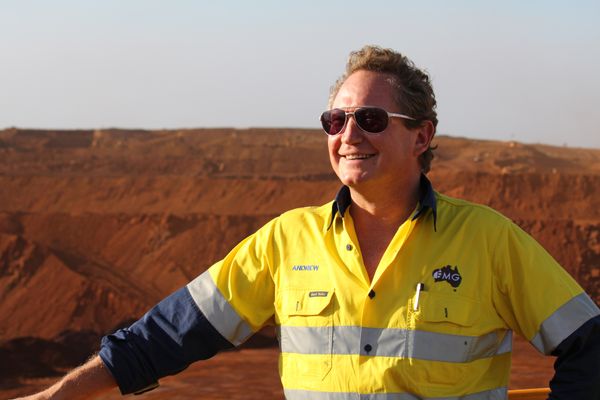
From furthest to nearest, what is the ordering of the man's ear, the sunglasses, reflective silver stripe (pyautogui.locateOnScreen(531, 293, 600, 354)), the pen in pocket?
the man's ear
the sunglasses
the pen in pocket
reflective silver stripe (pyautogui.locateOnScreen(531, 293, 600, 354))

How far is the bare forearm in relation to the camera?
2623 mm

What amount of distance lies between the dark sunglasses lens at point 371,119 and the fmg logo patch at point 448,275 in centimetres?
46

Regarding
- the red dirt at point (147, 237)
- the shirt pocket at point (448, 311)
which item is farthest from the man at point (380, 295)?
the red dirt at point (147, 237)

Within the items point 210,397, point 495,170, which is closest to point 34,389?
point 210,397

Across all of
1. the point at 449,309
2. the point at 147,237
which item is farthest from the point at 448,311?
the point at 147,237

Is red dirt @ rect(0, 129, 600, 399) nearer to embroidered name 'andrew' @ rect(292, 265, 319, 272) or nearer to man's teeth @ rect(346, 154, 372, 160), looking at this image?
embroidered name 'andrew' @ rect(292, 265, 319, 272)

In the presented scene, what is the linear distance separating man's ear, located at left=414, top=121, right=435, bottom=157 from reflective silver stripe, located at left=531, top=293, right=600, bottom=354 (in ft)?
2.24

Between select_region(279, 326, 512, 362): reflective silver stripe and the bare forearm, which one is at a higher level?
select_region(279, 326, 512, 362): reflective silver stripe

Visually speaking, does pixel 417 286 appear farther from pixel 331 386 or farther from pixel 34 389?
pixel 34 389

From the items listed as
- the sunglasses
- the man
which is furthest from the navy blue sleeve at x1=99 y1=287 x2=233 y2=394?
the sunglasses

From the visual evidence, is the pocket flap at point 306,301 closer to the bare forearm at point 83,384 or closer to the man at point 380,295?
the man at point 380,295

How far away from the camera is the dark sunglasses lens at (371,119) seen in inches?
108

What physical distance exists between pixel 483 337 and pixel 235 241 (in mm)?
16036

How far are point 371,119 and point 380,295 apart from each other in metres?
0.53
